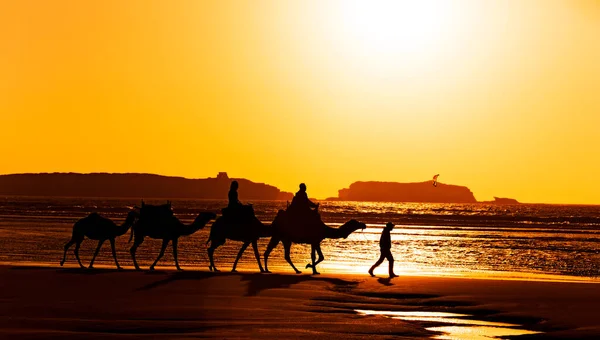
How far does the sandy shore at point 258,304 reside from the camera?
13.0 meters

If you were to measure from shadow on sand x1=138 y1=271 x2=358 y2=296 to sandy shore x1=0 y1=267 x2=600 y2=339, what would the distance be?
0.02m

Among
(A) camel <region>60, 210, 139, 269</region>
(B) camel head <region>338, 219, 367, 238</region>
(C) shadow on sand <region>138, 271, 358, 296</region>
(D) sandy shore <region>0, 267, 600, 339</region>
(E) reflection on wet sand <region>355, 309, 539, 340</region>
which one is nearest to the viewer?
(D) sandy shore <region>0, 267, 600, 339</region>

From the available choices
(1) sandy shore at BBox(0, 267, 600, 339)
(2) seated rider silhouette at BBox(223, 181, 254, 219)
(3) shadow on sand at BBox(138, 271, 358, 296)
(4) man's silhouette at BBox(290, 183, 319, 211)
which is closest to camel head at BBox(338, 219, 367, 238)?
(4) man's silhouette at BBox(290, 183, 319, 211)

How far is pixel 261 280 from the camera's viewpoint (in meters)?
20.7

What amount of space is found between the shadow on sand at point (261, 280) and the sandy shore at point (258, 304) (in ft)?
0.08

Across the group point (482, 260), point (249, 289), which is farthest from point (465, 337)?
point (482, 260)

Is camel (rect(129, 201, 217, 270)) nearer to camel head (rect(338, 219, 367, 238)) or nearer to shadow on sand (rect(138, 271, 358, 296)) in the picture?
shadow on sand (rect(138, 271, 358, 296))

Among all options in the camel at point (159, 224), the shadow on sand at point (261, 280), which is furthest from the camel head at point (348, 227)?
the camel at point (159, 224)

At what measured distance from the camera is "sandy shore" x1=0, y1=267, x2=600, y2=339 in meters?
13.0

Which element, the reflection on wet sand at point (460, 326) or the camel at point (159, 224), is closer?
the reflection on wet sand at point (460, 326)

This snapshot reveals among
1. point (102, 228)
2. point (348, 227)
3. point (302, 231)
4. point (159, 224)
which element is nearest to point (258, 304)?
point (302, 231)

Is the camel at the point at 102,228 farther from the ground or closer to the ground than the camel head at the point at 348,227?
closer to the ground

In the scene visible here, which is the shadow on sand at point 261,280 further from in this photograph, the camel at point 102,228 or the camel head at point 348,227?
the camel at point 102,228

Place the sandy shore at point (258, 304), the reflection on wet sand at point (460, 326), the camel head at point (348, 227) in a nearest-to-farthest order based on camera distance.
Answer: the sandy shore at point (258, 304), the reflection on wet sand at point (460, 326), the camel head at point (348, 227)
